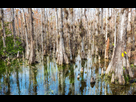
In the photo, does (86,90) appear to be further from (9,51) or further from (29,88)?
(9,51)

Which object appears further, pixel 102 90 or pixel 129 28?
pixel 129 28

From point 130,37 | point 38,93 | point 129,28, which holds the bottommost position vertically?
point 38,93

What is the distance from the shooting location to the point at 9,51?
1191 centimetres

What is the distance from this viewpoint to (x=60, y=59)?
10.9m

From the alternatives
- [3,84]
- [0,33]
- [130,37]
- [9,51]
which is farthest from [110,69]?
[0,33]

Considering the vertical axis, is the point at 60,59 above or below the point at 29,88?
above

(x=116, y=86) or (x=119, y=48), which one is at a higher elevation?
(x=119, y=48)

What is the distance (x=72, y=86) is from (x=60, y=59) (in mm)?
4876

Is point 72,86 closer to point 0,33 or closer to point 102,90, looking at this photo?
point 102,90

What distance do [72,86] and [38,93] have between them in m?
1.74
